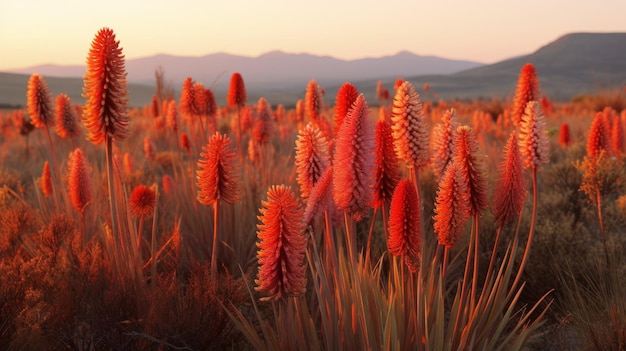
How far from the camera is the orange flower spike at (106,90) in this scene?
270 centimetres

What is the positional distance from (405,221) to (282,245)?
16.9 inches

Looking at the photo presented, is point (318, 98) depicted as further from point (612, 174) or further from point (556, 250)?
point (612, 174)

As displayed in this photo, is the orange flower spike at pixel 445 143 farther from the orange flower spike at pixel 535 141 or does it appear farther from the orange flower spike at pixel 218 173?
the orange flower spike at pixel 218 173

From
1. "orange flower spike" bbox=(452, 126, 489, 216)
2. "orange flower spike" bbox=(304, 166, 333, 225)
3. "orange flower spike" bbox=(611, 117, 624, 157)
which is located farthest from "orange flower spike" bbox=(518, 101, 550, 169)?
"orange flower spike" bbox=(611, 117, 624, 157)

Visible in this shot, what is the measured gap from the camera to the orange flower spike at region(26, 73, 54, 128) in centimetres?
398

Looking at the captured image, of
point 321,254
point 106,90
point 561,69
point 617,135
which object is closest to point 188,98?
point 106,90

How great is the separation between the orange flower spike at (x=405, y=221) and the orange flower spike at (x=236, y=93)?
10.6 ft

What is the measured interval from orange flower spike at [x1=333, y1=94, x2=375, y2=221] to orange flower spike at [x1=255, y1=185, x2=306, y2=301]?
19 cm

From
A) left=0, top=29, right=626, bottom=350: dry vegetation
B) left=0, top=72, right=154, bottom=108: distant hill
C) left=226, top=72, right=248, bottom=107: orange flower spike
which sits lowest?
left=0, top=72, right=154, bottom=108: distant hill

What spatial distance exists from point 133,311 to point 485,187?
1.84m

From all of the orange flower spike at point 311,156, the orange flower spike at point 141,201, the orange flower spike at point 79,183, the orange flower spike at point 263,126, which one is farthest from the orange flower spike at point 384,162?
the orange flower spike at point 263,126

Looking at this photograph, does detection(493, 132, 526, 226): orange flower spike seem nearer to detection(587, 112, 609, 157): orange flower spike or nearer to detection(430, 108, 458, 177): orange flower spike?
detection(430, 108, 458, 177): orange flower spike

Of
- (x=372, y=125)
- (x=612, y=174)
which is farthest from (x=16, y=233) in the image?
(x=612, y=174)

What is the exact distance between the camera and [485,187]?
2219 millimetres
